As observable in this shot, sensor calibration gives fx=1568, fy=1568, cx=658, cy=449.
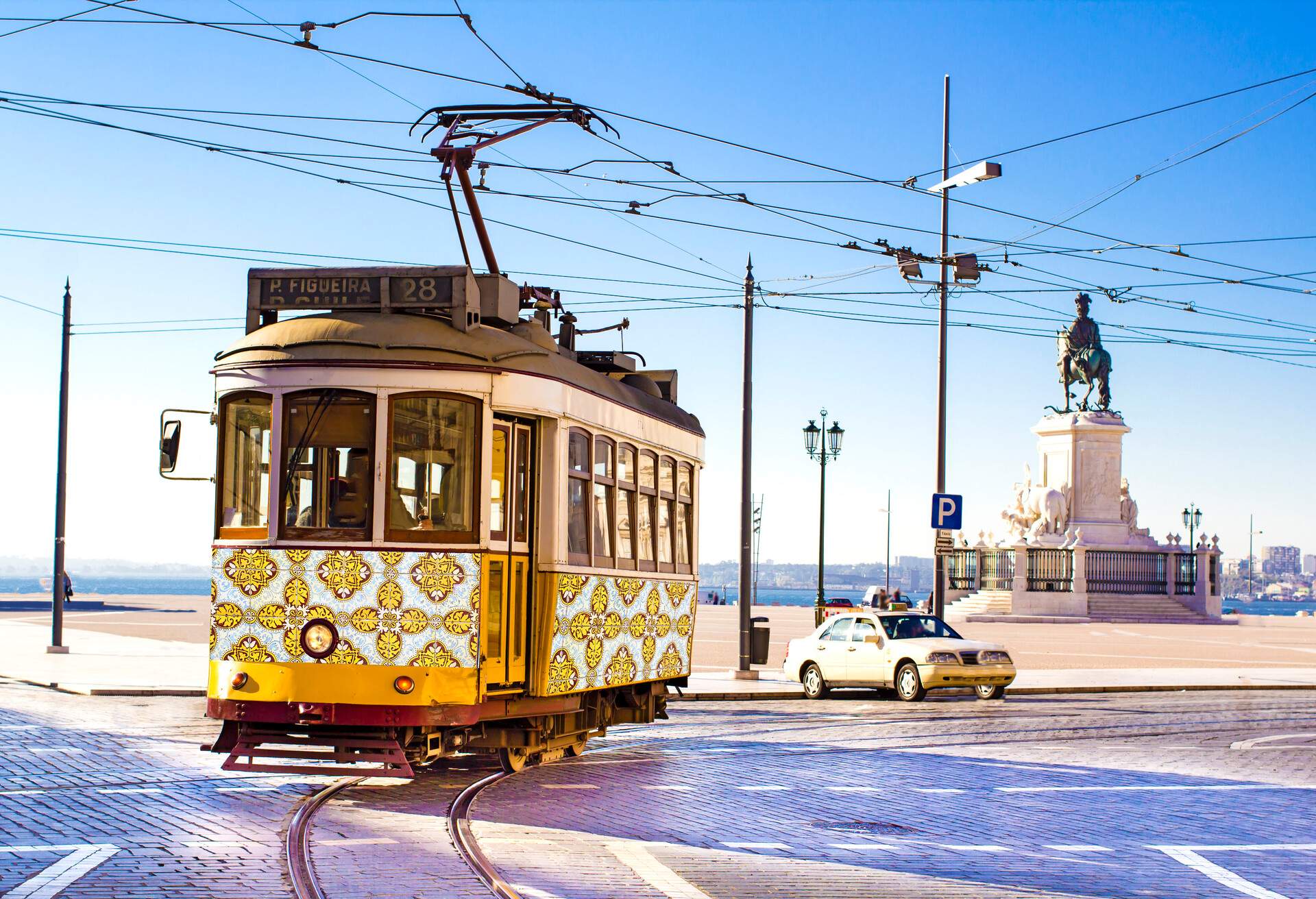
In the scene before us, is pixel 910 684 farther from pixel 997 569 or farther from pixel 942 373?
pixel 997 569

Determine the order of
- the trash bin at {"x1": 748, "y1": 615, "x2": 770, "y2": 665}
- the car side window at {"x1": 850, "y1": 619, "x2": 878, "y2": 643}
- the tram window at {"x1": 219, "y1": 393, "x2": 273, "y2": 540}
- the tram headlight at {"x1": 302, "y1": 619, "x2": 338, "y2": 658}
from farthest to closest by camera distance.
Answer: the trash bin at {"x1": 748, "y1": 615, "x2": 770, "y2": 665} < the car side window at {"x1": 850, "y1": 619, "x2": 878, "y2": 643} < the tram window at {"x1": 219, "y1": 393, "x2": 273, "y2": 540} < the tram headlight at {"x1": 302, "y1": 619, "x2": 338, "y2": 658}

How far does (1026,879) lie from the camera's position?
8664mm

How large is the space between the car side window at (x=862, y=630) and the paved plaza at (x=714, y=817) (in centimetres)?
585

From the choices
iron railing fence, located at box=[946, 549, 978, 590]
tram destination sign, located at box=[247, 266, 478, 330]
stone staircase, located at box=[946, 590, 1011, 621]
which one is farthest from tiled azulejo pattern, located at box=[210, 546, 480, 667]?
iron railing fence, located at box=[946, 549, 978, 590]

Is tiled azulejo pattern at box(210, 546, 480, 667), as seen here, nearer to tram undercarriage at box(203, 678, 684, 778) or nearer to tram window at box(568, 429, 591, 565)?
tram undercarriage at box(203, 678, 684, 778)

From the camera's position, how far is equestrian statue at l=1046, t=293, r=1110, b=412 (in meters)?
60.5

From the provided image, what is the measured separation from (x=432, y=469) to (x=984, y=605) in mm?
48922

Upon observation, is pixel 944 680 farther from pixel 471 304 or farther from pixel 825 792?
pixel 471 304

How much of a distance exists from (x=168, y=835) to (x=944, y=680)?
15.6m

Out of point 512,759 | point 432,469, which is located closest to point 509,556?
point 432,469

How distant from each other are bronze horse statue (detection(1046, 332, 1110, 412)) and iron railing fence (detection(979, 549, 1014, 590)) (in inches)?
252

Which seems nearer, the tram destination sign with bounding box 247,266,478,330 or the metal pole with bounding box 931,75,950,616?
the tram destination sign with bounding box 247,266,478,330

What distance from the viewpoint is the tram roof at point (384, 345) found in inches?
440

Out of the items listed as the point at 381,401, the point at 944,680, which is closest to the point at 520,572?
the point at 381,401
